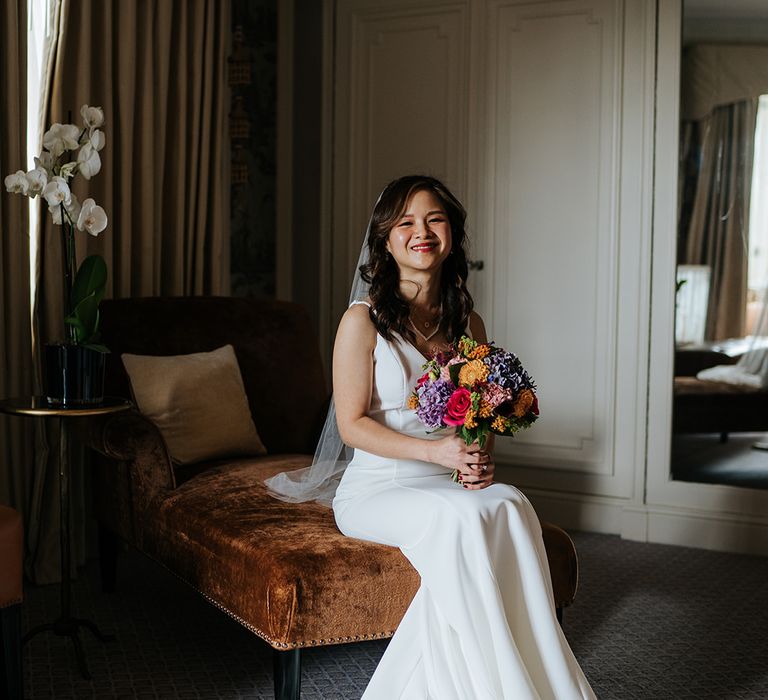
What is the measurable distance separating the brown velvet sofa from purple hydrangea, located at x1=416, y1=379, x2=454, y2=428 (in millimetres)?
360

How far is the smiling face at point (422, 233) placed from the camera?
8.50ft

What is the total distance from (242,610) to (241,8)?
326 cm

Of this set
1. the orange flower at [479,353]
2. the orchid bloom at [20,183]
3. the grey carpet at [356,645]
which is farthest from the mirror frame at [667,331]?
the orchid bloom at [20,183]

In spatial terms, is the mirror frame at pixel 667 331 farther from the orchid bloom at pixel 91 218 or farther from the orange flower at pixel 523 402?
the orchid bloom at pixel 91 218

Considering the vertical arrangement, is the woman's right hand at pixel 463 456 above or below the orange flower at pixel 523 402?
below

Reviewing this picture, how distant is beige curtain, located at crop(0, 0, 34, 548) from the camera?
11.2 ft

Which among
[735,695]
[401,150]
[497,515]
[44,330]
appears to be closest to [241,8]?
[401,150]

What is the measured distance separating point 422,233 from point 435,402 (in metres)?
0.53

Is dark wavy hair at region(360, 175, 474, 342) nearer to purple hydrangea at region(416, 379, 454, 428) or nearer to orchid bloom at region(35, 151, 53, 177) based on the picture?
purple hydrangea at region(416, 379, 454, 428)

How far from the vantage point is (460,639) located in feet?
7.09

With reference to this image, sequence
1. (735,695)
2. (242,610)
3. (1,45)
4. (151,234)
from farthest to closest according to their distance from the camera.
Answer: (151,234) < (1,45) < (735,695) < (242,610)

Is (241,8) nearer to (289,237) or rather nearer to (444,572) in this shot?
(289,237)

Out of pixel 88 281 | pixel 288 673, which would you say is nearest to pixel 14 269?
pixel 88 281

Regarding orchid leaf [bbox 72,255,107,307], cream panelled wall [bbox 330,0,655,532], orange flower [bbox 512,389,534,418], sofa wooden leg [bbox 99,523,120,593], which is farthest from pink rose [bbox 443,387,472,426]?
cream panelled wall [bbox 330,0,655,532]
